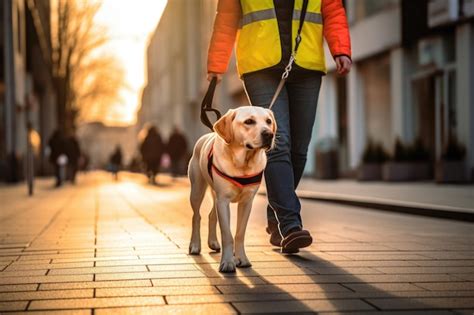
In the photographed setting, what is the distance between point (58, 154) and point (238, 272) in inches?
872

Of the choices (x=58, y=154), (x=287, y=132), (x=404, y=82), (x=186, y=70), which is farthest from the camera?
(x=186, y=70)

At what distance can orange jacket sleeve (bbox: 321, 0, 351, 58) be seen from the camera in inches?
228

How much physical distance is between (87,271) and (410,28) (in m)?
17.0

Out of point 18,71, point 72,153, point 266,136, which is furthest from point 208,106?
point 18,71

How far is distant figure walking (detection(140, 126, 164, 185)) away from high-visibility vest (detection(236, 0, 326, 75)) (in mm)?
20495

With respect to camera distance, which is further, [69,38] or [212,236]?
[69,38]

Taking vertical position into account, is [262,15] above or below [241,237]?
above

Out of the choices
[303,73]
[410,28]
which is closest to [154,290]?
[303,73]

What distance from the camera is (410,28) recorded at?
66.9 ft

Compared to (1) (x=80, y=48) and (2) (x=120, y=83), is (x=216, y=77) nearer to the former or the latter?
(1) (x=80, y=48)

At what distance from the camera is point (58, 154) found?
85.5 ft

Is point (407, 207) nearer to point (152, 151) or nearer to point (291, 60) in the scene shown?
point (291, 60)

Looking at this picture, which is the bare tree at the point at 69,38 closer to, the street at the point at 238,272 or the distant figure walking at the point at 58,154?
the distant figure walking at the point at 58,154

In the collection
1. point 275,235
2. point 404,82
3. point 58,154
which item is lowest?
point 275,235
